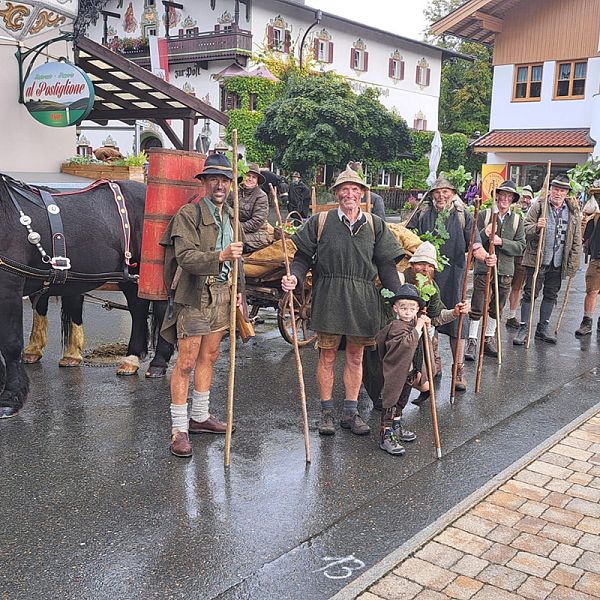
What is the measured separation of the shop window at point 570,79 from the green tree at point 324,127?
632cm

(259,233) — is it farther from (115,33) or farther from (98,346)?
(115,33)

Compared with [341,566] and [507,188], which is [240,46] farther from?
[341,566]

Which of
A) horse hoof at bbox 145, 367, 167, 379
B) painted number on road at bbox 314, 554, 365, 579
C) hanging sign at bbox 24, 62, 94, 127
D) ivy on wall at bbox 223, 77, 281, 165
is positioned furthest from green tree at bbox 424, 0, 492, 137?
painted number on road at bbox 314, 554, 365, 579

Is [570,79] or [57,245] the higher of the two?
[570,79]

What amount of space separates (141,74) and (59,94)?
9.82ft

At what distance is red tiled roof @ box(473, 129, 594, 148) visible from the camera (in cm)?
2705

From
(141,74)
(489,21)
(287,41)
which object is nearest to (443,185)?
(141,74)

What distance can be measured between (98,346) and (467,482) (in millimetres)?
4814

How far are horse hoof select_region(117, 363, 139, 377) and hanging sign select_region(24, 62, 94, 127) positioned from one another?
4.23 metres

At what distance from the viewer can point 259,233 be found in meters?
7.82

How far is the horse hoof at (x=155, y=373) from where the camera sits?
7055 millimetres

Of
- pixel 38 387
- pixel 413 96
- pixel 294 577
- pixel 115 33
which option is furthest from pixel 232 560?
pixel 413 96

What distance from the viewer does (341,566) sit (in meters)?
3.77

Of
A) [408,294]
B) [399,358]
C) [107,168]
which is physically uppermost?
[107,168]
